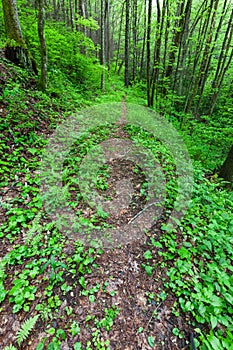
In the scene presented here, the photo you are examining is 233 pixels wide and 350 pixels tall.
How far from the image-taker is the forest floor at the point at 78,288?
2045 mm

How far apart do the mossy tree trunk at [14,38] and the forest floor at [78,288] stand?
4796mm

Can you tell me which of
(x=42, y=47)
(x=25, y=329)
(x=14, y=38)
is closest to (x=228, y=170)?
(x=25, y=329)

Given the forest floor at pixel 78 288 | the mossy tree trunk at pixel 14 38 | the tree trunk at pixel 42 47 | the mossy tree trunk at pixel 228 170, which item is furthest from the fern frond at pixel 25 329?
the mossy tree trunk at pixel 14 38

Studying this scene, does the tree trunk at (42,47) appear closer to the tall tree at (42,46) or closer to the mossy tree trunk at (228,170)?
the tall tree at (42,46)

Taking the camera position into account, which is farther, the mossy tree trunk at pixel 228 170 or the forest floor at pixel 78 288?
the mossy tree trunk at pixel 228 170

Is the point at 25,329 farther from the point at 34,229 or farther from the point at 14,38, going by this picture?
the point at 14,38

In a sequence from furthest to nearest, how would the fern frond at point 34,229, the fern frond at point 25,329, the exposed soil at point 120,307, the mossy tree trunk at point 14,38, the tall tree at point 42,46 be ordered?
the mossy tree trunk at point 14,38
the tall tree at point 42,46
the fern frond at point 34,229
the exposed soil at point 120,307
the fern frond at point 25,329

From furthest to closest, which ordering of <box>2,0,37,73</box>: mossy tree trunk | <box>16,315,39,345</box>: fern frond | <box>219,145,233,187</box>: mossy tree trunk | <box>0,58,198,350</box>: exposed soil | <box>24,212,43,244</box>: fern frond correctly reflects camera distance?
<box>2,0,37,73</box>: mossy tree trunk < <box>219,145,233,187</box>: mossy tree trunk < <box>24,212,43,244</box>: fern frond < <box>0,58,198,350</box>: exposed soil < <box>16,315,39,345</box>: fern frond

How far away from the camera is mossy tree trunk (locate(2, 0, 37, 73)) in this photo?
5422 millimetres

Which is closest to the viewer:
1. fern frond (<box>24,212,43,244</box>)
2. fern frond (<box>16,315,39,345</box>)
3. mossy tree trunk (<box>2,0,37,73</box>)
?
fern frond (<box>16,315,39,345</box>)

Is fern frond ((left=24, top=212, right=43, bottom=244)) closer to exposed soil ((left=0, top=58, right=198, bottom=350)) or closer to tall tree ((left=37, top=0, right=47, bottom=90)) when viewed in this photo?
exposed soil ((left=0, top=58, right=198, bottom=350))

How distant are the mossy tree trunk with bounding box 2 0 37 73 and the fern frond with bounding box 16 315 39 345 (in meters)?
7.23

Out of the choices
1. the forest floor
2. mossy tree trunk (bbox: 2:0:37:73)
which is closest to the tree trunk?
mossy tree trunk (bbox: 2:0:37:73)

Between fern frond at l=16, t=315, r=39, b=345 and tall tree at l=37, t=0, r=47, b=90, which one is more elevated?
tall tree at l=37, t=0, r=47, b=90
